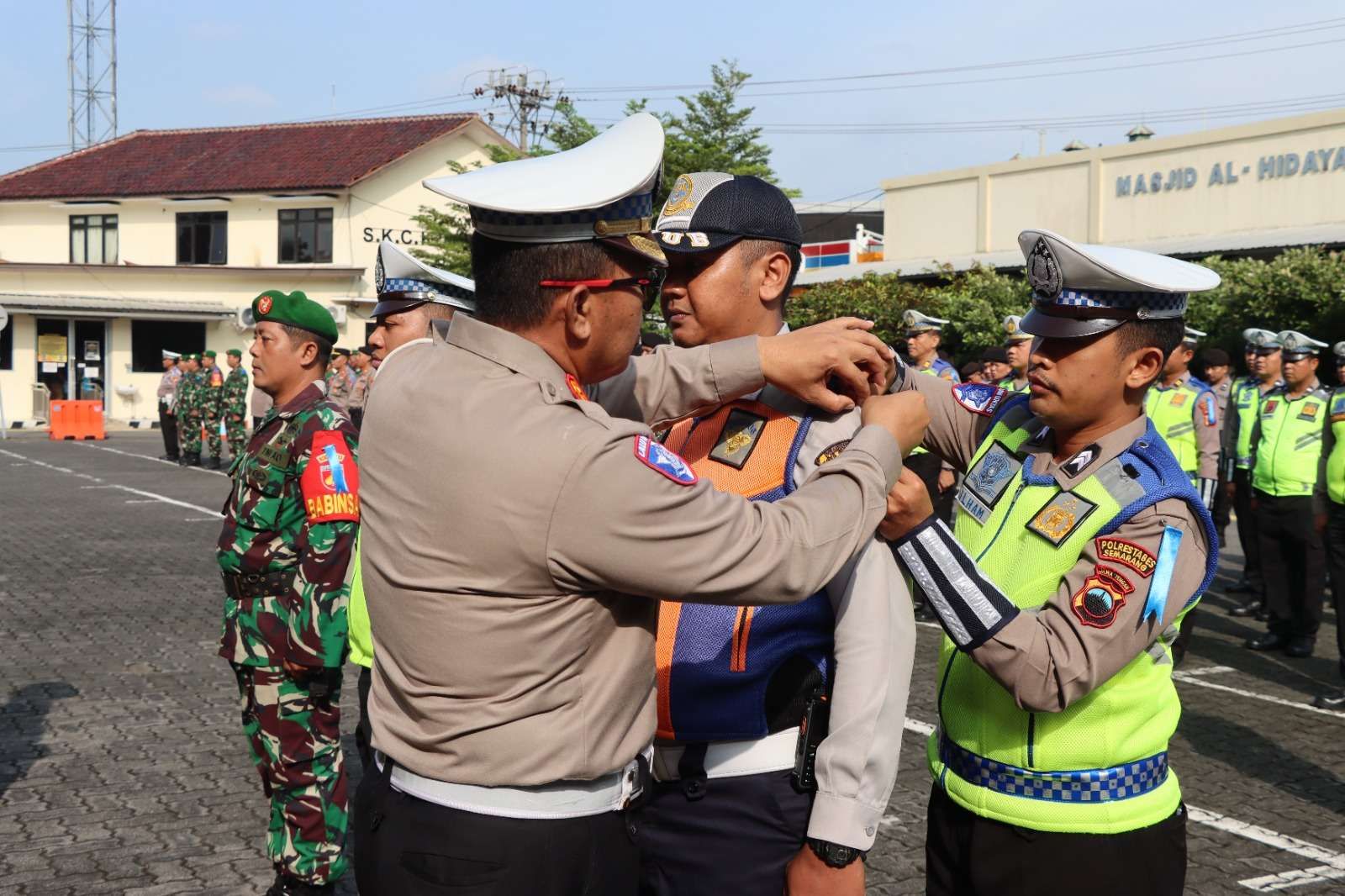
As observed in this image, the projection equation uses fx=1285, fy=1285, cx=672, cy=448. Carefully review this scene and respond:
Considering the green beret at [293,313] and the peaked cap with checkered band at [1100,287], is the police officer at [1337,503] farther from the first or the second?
the green beret at [293,313]

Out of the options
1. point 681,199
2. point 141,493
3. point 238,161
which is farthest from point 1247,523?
point 238,161

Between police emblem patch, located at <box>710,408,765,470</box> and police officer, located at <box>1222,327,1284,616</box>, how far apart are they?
339 inches

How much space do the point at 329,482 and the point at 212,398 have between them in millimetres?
20092

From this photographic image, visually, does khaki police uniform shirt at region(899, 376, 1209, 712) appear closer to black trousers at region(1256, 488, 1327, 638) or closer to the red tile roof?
black trousers at region(1256, 488, 1327, 638)

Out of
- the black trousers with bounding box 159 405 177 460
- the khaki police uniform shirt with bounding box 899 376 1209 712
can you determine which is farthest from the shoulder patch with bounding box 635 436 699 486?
the black trousers with bounding box 159 405 177 460

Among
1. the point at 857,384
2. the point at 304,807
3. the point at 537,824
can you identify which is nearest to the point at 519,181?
the point at 857,384

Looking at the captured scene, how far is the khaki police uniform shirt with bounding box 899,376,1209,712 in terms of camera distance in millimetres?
2402

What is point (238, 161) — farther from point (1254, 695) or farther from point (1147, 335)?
point (1147, 335)

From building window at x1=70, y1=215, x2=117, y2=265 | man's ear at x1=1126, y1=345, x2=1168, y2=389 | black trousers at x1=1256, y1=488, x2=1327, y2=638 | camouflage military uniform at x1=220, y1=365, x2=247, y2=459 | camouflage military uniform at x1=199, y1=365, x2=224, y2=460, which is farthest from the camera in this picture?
building window at x1=70, y1=215, x2=117, y2=265

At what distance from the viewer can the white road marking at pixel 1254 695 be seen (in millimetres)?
7598

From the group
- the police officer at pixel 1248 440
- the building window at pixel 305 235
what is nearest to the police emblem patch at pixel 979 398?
the police officer at pixel 1248 440

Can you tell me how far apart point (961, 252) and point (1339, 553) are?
741 inches

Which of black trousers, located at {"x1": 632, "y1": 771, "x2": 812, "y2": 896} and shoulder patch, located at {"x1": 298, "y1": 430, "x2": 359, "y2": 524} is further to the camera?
shoulder patch, located at {"x1": 298, "y1": 430, "x2": 359, "y2": 524}

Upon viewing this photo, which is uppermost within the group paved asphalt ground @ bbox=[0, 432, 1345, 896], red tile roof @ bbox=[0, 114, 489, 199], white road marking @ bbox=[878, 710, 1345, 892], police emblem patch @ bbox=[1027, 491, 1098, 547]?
red tile roof @ bbox=[0, 114, 489, 199]
